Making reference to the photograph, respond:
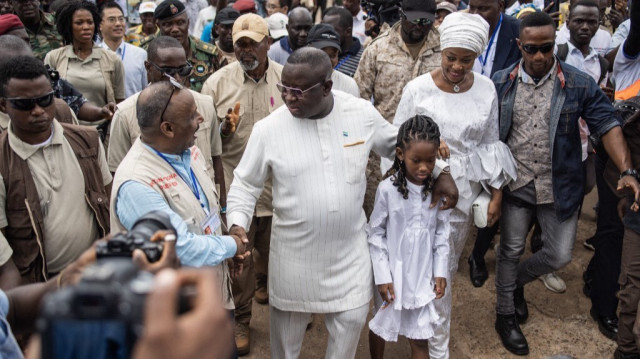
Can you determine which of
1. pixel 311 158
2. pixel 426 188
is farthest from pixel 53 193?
pixel 426 188

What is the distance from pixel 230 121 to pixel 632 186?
268 centimetres

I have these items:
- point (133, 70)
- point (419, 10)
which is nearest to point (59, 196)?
point (133, 70)

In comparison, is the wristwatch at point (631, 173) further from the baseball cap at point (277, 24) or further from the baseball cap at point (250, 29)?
the baseball cap at point (277, 24)

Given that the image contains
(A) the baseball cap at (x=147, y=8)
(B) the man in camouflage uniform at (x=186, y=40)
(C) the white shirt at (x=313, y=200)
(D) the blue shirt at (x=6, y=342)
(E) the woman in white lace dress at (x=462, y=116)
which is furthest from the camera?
(A) the baseball cap at (x=147, y=8)

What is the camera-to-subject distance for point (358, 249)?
11.1ft

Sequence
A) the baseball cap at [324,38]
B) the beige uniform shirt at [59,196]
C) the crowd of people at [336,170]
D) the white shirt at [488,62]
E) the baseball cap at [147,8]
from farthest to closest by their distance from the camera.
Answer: the baseball cap at [147,8] → the white shirt at [488,62] → the baseball cap at [324,38] → the beige uniform shirt at [59,196] → the crowd of people at [336,170]

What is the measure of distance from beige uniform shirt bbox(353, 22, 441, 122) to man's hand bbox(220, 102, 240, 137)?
117 cm

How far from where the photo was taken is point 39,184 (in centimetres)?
304

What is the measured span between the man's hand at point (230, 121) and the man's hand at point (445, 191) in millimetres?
1541

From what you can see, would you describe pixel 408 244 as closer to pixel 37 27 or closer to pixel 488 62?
pixel 488 62

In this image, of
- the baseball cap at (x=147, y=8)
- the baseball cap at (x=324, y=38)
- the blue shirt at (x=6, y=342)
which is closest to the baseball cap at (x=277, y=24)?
the baseball cap at (x=147, y=8)

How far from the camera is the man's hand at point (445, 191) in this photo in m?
3.40

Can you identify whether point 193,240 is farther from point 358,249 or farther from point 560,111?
point 560,111

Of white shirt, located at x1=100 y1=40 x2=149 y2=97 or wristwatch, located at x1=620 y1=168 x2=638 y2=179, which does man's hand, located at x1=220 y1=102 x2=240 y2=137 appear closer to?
white shirt, located at x1=100 y1=40 x2=149 y2=97
